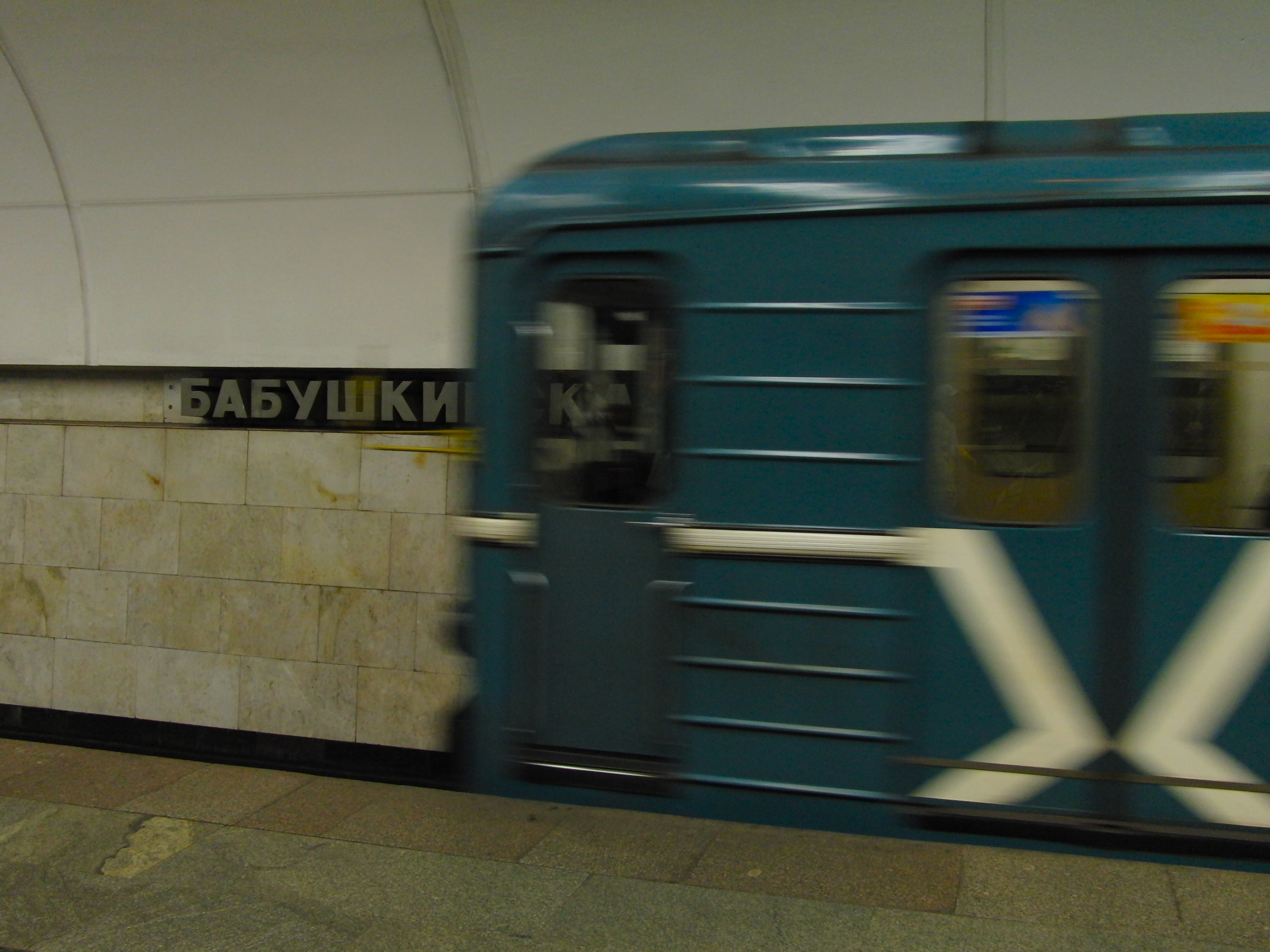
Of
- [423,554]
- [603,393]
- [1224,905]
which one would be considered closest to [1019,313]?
[603,393]

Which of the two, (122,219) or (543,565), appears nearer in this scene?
(543,565)

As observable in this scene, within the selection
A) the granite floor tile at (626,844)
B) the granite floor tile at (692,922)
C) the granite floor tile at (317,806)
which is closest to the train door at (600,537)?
the granite floor tile at (692,922)

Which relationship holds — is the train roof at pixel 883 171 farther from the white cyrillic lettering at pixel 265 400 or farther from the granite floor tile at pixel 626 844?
the white cyrillic lettering at pixel 265 400

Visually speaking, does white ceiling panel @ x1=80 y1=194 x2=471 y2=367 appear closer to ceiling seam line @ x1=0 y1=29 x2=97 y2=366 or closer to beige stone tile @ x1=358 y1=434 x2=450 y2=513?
ceiling seam line @ x1=0 y1=29 x2=97 y2=366

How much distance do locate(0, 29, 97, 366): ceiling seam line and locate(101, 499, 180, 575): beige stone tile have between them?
901 millimetres

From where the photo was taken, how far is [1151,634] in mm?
3375

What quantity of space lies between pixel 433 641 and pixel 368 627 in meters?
0.40

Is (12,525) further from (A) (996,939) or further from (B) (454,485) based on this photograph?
(A) (996,939)

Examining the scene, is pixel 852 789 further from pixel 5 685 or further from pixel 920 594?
pixel 5 685

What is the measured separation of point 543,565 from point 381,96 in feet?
11.5

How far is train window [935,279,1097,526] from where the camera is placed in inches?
136

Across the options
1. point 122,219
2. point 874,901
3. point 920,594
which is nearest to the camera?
point 920,594

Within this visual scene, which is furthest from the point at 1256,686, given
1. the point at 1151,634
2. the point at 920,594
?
the point at 920,594

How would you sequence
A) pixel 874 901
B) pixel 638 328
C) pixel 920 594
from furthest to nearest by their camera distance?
pixel 874 901
pixel 638 328
pixel 920 594
